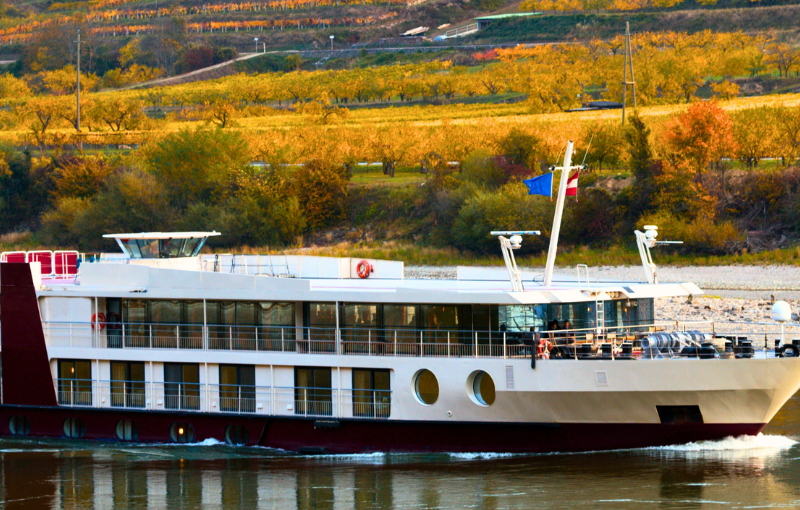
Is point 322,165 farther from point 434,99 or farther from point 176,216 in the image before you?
point 434,99

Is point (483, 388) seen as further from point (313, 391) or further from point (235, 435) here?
point (235, 435)

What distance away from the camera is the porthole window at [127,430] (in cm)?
2270

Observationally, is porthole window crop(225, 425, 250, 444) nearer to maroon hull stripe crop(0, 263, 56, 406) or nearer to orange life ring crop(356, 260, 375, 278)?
maroon hull stripe crop(0, 263, 56, 406)

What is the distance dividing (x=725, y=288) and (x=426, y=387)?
25.5m

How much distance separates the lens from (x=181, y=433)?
72.9 ft

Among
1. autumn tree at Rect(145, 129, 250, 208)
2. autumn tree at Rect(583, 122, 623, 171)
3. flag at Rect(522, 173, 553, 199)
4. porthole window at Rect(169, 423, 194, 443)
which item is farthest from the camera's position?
autumn tree at Rect(145, 129, 250, 208)

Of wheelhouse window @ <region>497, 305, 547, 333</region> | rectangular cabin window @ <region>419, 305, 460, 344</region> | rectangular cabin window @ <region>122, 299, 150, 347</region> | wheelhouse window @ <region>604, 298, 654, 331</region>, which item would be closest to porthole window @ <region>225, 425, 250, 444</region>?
rectangular cabin window @ <region>122, 299, 150, 347</region>

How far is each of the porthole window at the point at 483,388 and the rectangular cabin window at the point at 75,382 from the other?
834 cm

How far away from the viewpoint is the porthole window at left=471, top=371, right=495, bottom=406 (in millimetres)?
20016

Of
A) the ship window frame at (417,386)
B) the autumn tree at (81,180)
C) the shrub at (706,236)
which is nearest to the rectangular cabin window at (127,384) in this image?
the ship window frame at (417,386)

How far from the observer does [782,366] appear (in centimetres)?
1897

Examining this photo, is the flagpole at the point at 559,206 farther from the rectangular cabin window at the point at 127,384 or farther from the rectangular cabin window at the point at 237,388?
the rectangular cabin window at the point at 127,384

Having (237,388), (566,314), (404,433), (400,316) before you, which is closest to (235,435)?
(237,388)

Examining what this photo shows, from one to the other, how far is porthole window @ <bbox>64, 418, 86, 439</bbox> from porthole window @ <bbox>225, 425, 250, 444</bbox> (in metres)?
3.50
